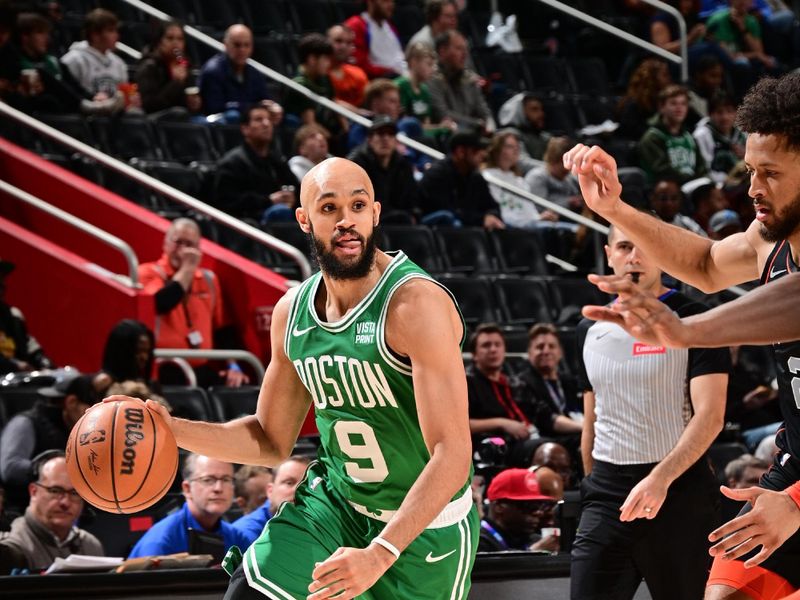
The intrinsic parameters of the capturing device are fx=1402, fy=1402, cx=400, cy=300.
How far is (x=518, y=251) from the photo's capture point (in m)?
10.6

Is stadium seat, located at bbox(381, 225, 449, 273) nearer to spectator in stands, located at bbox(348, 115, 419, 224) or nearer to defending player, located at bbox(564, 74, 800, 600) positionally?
spectator in stands, located at bbox(348, 115, 419, 224)

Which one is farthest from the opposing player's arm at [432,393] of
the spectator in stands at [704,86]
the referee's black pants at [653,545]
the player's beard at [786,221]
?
the spectator in stands at [704,86]

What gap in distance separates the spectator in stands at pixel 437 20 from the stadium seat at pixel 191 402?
5231 mm

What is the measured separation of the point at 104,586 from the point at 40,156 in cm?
538

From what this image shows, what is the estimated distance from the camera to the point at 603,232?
10648 mm

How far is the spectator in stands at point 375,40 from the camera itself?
41.1 ft

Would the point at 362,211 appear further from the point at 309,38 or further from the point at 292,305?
the point at 309,38

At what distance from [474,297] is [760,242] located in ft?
20.1

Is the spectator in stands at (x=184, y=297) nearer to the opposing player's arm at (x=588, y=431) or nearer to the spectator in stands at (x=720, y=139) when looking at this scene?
the opposing player's arm at (x=588, y=431)

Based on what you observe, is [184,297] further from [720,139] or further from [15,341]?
[720,139]

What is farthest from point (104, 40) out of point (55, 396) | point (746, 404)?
point (746, 404)

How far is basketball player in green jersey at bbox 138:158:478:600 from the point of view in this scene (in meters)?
3.82

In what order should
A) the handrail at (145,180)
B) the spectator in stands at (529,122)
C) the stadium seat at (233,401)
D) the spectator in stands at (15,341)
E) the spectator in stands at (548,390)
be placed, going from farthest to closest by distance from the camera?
the spectator in stands at (529,122)
the handrail at (145,180)
the spectator in stands at (548,390)
the spectator in stands at (15,341)
the stadium seat at (233,401)

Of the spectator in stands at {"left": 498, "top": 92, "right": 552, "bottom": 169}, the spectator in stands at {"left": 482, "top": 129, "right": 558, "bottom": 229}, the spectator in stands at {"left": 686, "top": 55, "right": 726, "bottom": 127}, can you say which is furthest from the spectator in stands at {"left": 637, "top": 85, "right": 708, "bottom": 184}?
the spectator in stands at {"left": 482, "top": 129, "right": 558, "bottom": 229}
